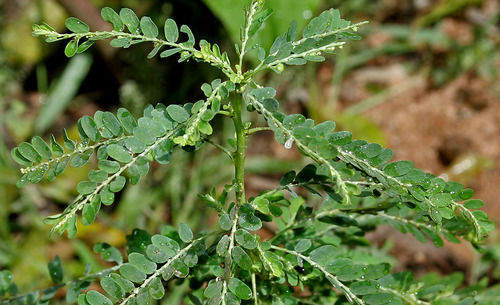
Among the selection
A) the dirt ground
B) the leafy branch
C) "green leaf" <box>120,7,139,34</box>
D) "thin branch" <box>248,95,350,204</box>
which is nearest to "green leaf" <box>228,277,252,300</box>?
"thin branch" <box>248,95,350,204</box>

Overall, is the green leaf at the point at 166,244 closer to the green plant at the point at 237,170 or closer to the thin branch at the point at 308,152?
the green plant at the point at 237,170

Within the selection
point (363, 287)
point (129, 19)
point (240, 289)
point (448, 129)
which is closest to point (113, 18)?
point (129, 19)

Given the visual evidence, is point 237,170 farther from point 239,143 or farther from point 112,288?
point 112,288

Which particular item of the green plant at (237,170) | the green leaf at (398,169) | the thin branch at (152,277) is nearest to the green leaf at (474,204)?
the green plant at (237,170)

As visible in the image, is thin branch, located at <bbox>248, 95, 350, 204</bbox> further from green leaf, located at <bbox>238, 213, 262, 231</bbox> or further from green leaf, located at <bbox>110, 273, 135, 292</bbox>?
green leaf, located at <bbox>110, 273, 135, 292</bbox>

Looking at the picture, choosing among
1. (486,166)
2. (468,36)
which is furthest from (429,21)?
(486,166)

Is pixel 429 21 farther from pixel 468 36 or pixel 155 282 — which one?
pixel 155 282

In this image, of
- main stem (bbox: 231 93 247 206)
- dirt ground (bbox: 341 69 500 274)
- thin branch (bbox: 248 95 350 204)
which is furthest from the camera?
dirt ground (bbox: 341 69 500 274)
